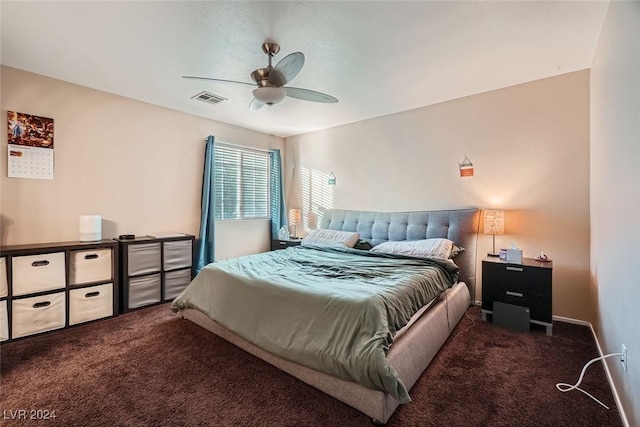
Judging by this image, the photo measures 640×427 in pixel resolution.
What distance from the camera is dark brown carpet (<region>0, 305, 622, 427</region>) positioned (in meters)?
1.60

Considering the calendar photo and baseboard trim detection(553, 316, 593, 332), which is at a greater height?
the calendar photo

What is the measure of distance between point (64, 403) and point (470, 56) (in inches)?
157

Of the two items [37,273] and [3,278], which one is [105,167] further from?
[3,278]

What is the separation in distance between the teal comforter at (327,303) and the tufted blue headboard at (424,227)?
607mm

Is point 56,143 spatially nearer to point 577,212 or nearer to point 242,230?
point 242,230

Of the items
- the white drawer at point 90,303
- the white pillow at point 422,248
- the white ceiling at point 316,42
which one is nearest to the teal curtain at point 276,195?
the white ceiling at point 316,42

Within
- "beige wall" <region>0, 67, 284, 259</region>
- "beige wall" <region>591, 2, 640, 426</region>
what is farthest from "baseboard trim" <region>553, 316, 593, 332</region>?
"beige wall" <region>0, 67, 284, 259</region>

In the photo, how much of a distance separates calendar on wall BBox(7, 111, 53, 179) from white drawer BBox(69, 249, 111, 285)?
0.91 metres

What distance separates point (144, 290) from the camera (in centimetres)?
331

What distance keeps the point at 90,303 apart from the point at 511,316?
425 centimetres

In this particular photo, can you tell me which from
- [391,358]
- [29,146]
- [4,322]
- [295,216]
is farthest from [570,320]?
[29,146]

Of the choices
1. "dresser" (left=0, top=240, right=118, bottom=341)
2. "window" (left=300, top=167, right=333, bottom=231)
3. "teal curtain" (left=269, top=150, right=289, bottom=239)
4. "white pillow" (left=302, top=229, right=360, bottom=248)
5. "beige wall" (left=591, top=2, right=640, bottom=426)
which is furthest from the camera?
"teal curtain" (left=269, top=150, right=289, bottom=239)

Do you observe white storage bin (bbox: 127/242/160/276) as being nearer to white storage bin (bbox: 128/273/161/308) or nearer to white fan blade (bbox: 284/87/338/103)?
white storage bin (bbox: 128/273/161/308)

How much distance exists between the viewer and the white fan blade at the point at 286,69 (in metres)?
2.04
